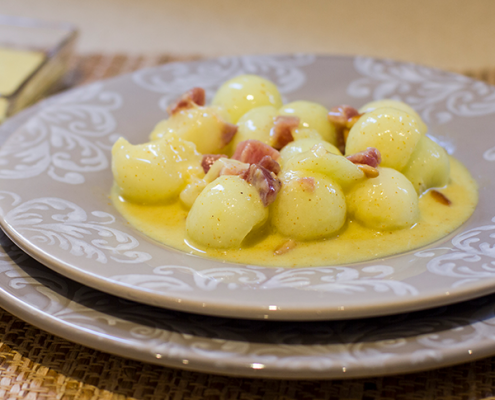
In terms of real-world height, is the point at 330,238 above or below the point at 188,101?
below

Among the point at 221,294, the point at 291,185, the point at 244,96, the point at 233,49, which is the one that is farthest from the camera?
the point at 233,49

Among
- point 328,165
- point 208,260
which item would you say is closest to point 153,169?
point 208,260

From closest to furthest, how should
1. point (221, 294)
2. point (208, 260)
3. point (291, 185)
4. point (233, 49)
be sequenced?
point (221, 294)
point (208, 260)
point (291, 185)
point (233, 49)

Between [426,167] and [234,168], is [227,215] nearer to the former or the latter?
[234,168]

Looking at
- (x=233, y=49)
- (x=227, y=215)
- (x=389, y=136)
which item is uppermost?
(x=389, y=136)

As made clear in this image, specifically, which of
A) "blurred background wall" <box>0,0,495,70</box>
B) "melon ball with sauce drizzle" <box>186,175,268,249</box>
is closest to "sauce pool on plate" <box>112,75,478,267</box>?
"melon ball with sauce drizzle" <box>186,175,268,249</box>

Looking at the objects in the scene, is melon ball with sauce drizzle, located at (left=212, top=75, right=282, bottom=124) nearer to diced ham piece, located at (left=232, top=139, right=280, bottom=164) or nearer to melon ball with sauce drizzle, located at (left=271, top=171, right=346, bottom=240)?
diced ham piece, located at (left=232, top=139, right=280, bottom=164)
